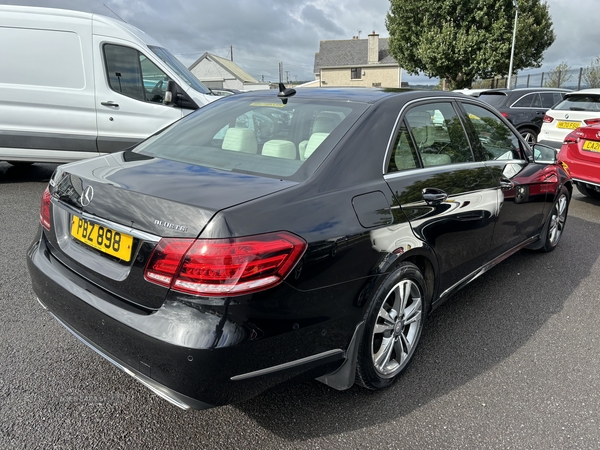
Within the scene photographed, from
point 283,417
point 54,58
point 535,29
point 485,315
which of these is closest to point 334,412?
point 283,417

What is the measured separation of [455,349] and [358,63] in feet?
186

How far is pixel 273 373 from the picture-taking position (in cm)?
185

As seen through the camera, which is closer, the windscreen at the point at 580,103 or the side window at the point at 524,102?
the windscreen at the point at 580,103

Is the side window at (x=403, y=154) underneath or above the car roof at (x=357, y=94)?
underneath

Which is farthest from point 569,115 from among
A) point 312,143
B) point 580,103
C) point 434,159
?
point 312,143

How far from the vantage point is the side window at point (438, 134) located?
2680mm

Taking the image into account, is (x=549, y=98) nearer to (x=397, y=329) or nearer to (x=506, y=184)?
(x=506, y=184)

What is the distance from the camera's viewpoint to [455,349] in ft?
9.30

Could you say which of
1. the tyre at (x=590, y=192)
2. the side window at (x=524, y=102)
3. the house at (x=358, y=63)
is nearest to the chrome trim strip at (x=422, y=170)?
the tyre at (x=590, y=192)

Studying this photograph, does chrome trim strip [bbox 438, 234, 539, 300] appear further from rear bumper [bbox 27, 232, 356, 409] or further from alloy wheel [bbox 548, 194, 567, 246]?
rear bumper [bbox 27, 232, 356, 409]

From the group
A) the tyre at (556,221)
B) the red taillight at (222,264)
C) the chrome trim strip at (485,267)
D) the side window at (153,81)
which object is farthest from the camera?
the side window at (153,81)

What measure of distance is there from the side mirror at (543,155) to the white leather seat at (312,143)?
8.42 ft

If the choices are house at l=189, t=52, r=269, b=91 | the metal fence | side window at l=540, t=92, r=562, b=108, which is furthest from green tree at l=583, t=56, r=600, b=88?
house at l=189, t=52, r=269, b=91

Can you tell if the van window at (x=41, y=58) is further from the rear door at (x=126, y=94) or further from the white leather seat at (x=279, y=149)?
the white leather seat at (x=279, y=149)
